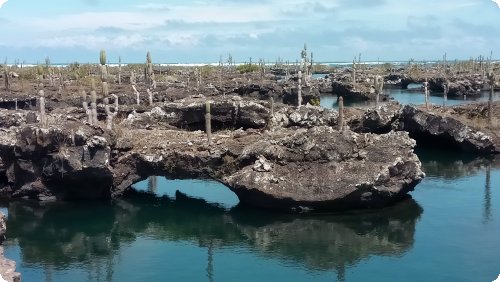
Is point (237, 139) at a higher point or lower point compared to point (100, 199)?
higher

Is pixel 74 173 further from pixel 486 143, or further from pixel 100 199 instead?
pixel 486 143

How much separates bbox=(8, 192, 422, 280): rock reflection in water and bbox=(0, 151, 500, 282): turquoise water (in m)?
Answer: 0.05

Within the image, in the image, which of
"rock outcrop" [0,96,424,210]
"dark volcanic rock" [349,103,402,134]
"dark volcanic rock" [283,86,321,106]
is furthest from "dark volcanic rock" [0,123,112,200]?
"dark volcanic rock" [283,86,321,106]

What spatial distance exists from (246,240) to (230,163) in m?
4.70

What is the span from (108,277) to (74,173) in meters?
9.47

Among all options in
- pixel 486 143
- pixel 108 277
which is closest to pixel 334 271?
pixel 108 277

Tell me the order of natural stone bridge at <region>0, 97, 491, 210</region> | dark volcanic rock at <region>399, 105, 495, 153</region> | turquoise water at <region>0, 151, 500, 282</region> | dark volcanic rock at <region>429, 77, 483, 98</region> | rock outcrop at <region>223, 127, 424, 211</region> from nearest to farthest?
1. turquoise water at <region>0, 151, 500, 282</region>
2. rock outcrop at <region>223, 127, 424, 211</region>
3. natural stone bridge at <region>0, 97, 491, 210</region>
4. dark volcanic rock at <region>399, 105, 495, 153</region>
5. dark volcanic rock at <region>429, 77, 483, 98</region>

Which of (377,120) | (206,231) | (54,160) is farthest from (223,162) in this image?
(377,120)

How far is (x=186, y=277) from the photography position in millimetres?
20234

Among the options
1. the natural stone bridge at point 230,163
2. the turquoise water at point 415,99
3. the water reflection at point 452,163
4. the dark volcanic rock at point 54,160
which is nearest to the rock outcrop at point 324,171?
the natural stone bridge at point 230,163

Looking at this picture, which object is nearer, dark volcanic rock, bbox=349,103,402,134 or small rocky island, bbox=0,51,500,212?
small rocky island, bbox=0,51,500,212

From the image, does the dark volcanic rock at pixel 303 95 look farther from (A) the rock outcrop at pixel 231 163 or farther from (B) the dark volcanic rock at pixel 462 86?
(A) the rock outcrop at pixel 231 163

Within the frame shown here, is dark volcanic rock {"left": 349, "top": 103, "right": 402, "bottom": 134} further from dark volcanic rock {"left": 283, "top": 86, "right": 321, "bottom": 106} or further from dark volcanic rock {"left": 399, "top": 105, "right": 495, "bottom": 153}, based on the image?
dark volcanic rock {"left": 283, "top": 86, "right": 321, "bottom": 106}

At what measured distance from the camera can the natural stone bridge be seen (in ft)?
85.5
